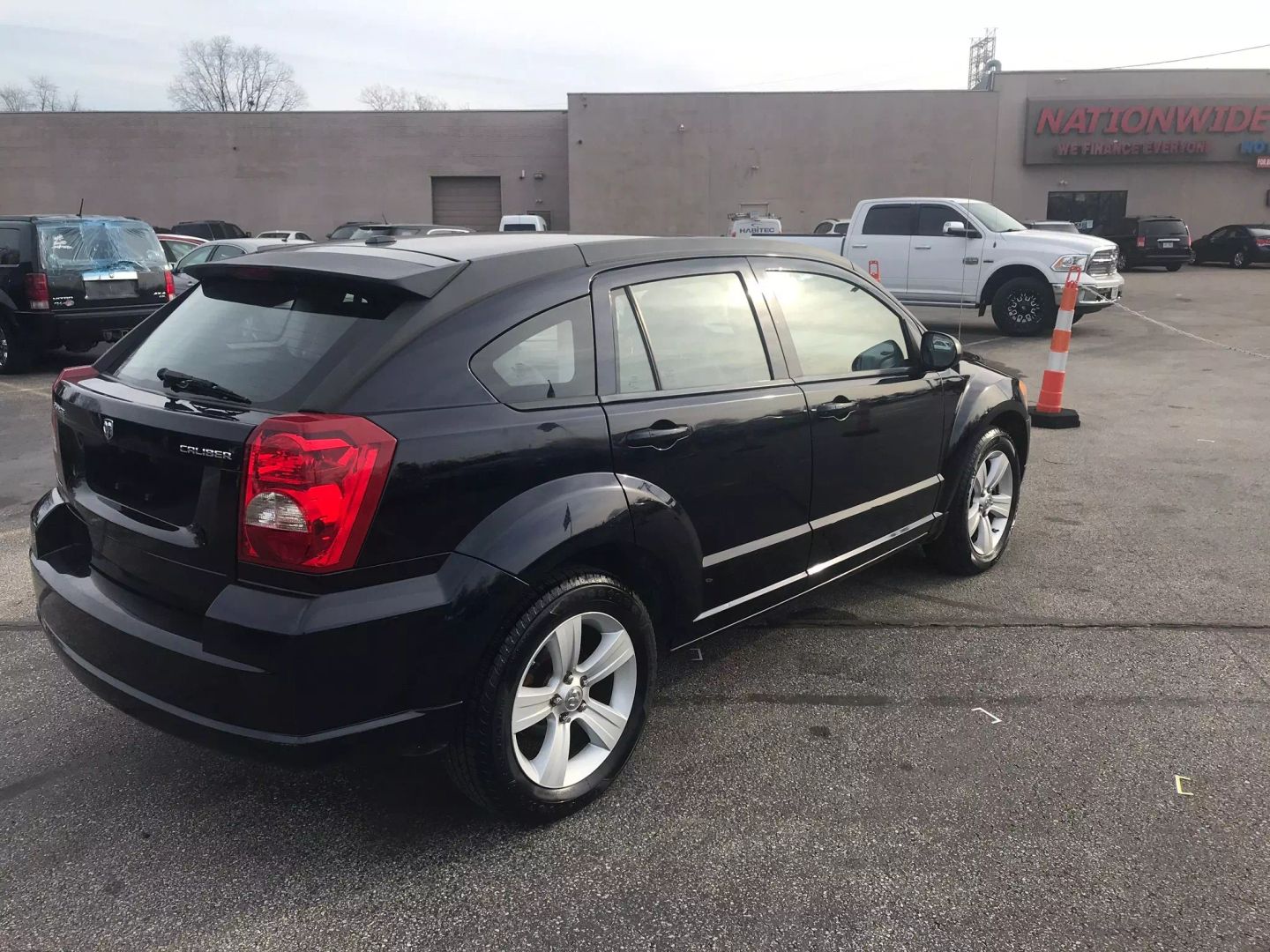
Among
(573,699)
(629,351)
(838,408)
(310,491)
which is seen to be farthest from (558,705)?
(838,408)

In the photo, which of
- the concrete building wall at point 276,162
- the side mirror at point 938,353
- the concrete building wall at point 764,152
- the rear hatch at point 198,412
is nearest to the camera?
the rear hatch at point 198,412

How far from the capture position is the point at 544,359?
2859mm

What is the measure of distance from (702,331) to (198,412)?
5.39 ft

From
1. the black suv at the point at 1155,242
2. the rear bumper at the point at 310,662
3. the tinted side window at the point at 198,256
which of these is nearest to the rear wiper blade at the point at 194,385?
the rear bumper at the point at 310,662

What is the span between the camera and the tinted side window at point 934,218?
1503 centimetres

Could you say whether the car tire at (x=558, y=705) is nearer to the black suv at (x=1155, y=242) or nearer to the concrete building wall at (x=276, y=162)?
the black suv at (x=1155, y=242)

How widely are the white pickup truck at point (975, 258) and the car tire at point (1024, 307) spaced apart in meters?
0.01

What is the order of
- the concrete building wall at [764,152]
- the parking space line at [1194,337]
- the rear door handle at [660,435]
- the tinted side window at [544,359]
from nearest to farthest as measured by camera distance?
1. the tinted side window at [544,359]
2. the rear door handle at [660,435]
3. the parking space line at [1194,337]
4. the concrete building wall at [764,152]

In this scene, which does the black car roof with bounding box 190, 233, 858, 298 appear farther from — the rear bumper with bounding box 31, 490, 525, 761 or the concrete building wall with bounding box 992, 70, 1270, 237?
the concrete building wall with bounding box 992, 70, 1270, 237

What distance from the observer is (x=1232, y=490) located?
641 centimetres

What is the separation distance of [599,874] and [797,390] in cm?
183

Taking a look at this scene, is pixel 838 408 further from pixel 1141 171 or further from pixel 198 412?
pixel 1141 171

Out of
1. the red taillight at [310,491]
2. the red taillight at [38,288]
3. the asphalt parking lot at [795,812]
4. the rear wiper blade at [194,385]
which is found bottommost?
the asphalt parking lot at [795,812]

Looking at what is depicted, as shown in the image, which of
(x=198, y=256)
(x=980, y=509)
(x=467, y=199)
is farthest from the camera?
(x=467, y=199)
